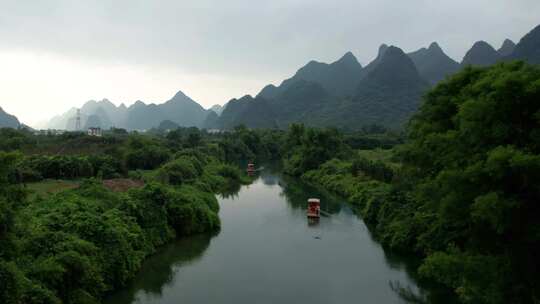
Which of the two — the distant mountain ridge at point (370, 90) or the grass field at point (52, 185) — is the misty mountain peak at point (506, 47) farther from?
the grass field at point (52, 185)

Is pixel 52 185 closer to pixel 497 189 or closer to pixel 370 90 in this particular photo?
pixel 497 189

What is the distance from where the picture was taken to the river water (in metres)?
14.3

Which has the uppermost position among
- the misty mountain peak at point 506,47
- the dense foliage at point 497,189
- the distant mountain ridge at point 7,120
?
the misty mountain peak at point 506,47

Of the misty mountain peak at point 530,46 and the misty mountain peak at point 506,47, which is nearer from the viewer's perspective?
the misty mountain peak at point 530,46

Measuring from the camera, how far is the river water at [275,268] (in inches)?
563

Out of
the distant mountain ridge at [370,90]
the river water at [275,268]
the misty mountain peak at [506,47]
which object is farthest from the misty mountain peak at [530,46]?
the river water at [275,268]

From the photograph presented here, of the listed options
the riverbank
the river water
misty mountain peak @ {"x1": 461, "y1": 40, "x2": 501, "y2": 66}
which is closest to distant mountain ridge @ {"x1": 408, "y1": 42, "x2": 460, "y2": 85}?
misty mountain peak @ {"x1": 461, "y1": 40, "x2": 501, "y2": 66}

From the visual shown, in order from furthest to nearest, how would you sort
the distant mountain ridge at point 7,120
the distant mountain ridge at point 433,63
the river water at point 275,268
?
the distant mountain ridge at point 7,120
the distant mountain ridge at point 433,63
the river water at point 275,268

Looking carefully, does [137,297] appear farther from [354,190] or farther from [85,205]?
[354,190]

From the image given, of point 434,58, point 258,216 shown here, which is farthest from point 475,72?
point 434,58

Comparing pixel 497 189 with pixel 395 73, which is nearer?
pixel 497 189

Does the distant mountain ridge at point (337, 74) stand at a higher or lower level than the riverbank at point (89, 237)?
higher

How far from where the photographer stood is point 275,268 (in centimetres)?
1694

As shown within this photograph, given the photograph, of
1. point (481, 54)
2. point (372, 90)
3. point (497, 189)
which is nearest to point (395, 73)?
point (372, 90)
